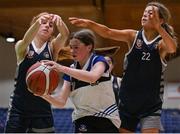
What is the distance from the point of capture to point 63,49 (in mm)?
3230

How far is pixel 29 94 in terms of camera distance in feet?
9.98

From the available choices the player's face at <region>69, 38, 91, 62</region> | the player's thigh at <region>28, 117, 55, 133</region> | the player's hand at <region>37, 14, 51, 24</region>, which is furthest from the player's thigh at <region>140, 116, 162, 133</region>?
the player's hand at <region>37, 14, 51, 24</region>

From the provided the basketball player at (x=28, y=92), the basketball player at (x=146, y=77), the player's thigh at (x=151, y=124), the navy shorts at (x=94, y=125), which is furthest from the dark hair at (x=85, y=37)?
the player's thigh at (x=151, y=124)

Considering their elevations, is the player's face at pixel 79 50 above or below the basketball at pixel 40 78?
above

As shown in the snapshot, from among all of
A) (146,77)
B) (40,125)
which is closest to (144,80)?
(146,77)

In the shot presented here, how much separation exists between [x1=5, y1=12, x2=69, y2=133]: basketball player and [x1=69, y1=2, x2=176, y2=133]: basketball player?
0.26 meters

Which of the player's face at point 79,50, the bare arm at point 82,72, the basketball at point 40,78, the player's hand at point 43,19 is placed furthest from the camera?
the player's hand at point 43,19

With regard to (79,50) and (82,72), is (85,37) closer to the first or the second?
(79,50)

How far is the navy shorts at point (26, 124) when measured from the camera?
3.01m

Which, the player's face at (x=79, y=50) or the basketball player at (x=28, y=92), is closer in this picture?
the player's face at (x=79, y=50)

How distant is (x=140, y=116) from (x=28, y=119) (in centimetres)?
80

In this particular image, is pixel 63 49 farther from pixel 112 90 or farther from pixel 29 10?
pixel 29 10

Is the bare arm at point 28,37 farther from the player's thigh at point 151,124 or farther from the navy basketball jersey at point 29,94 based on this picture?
the player's thigh at point 151,124

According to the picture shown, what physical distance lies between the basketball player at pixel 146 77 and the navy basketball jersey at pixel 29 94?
15.2 inches
